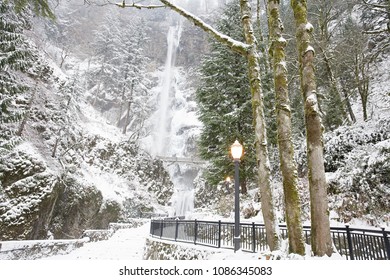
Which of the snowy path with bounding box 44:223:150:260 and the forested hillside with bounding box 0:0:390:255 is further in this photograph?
the snowy path with bounding box 44:223:150:260

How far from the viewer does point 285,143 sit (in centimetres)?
534

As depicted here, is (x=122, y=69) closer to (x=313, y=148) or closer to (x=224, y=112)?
(x=224, y=112)

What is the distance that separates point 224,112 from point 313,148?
1255cm

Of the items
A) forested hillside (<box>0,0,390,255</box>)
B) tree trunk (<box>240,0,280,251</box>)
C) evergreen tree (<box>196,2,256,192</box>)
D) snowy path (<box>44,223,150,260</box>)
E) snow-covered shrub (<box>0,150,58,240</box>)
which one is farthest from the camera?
evergreen tree (<box>196,2,256,192</box>)

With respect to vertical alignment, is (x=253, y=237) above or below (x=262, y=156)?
below

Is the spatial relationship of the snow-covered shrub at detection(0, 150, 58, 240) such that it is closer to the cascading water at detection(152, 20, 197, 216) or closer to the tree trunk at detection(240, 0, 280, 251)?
the tree trunk at detection(240, 0, 280, 251)

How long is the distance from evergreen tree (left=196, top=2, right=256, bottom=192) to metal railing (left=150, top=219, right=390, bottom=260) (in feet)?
19.0

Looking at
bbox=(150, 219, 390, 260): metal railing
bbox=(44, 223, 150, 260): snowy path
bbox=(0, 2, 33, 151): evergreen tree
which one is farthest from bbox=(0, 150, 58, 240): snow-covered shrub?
bbox=(150, 219, 390, 260): metal railing

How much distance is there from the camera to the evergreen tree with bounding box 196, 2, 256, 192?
52.6 ft

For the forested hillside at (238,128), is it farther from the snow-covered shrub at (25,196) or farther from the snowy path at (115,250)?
the snowy path at (115,250)

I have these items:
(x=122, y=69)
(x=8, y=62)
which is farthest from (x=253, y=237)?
(x=122, y=69)

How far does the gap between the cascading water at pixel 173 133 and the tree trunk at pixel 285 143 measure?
29.4m

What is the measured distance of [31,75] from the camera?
76.2 feet

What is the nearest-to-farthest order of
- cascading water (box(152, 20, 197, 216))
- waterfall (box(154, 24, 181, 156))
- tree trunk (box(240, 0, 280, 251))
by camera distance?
1. tree trunk (box(240, 0, 280, 251))
2. cascading water (box(152, 20, 197, 216))
3. waterfall (box(154, 24, 181, 156))
